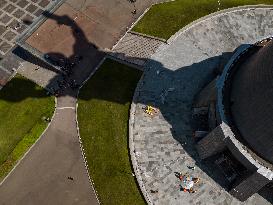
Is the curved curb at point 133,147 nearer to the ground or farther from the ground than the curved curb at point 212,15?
nearer to the ground

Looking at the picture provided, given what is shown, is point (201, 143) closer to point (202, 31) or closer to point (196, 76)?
point (196, 76)

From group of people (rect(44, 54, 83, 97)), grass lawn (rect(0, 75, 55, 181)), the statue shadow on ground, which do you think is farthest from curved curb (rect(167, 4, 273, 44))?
grass lawn (rect(0, 75, 55, 181))

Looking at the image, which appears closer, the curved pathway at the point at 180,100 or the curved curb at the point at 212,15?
the curved pathway at the point at 180,100

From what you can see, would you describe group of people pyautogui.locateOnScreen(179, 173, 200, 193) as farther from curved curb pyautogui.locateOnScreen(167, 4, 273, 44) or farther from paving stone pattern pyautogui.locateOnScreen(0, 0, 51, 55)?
paving stone pattern pyautogui.locateOnScreen(0, 0, 51, 55)

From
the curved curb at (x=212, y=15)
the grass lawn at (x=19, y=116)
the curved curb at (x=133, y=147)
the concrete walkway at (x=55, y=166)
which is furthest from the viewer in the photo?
the curved curb at (x=212, y=15)

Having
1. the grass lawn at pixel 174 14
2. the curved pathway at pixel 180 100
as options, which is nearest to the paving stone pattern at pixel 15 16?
the grass lawn at pixel 174 14

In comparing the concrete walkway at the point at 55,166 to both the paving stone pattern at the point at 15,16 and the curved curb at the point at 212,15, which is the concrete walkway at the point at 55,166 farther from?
the curved curb at the point at 212,15

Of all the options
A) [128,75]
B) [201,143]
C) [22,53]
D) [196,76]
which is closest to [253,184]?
[201,143]
